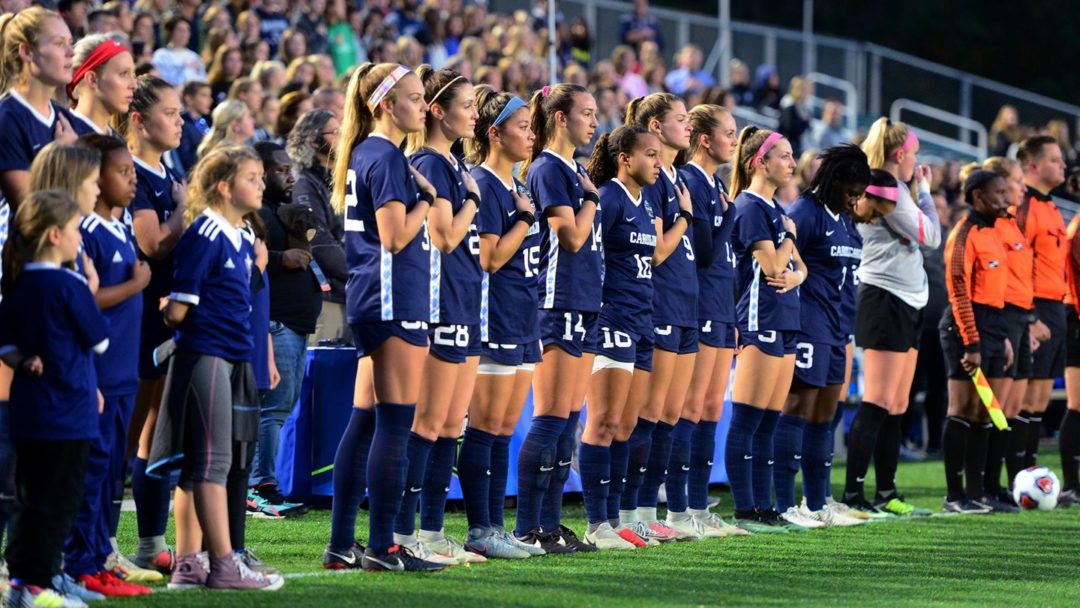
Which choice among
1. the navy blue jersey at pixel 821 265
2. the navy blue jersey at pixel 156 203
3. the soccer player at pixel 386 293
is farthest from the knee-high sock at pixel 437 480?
the navy blue jersey at pixel 821 265

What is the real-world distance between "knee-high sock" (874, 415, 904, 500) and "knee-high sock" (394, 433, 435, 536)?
12.7 ft

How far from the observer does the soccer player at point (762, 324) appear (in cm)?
879

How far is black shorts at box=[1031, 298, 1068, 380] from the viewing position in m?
10.6

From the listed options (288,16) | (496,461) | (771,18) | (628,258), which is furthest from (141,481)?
(771,18)

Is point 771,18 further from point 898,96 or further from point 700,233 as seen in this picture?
point 700,233

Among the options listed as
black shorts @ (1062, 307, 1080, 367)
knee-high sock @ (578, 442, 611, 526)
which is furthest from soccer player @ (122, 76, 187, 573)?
black shorts @ (1062, 307, 1080, 367)

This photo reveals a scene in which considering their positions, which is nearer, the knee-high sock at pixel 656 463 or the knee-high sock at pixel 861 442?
the knee-high sock at pixel 656 463

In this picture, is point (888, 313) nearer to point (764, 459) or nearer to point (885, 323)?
point (885, 323)

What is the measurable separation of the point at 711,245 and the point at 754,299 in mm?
568

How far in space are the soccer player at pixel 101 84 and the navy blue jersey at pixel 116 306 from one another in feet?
1.60

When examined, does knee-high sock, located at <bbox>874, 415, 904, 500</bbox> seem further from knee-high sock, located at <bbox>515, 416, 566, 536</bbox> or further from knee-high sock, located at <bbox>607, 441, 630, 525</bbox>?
knee-high sock, located at <bbox>515, 416, 566, 536</bbox>

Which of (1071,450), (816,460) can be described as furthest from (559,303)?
(1071,450)

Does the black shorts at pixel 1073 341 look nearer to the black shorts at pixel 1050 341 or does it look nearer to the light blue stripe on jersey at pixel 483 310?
the black shorts at pixel 1050 341

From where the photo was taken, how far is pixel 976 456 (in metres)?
10.3
